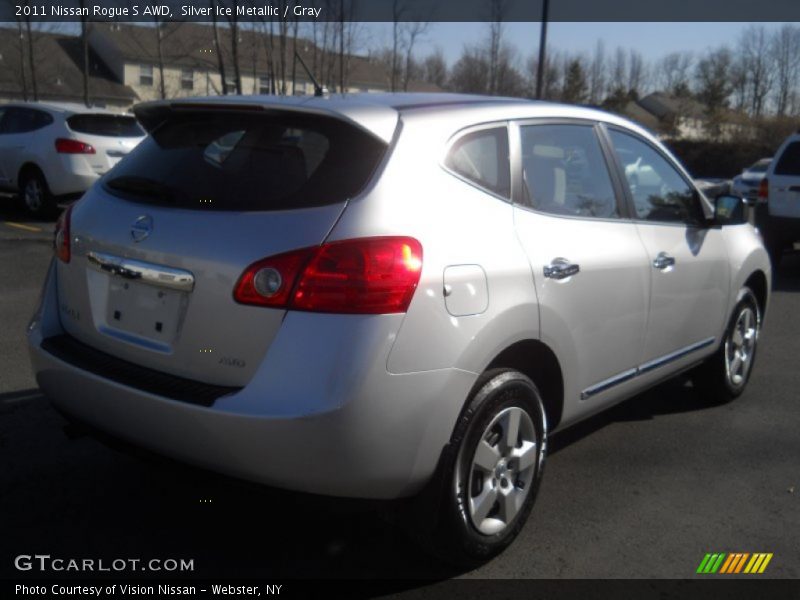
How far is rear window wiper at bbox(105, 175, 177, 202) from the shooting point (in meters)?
3.23

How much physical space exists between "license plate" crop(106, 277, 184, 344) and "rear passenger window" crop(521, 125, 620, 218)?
4.93 ft

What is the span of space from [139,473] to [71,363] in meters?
0.96

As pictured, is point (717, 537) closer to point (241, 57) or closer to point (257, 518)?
point (257, 518)

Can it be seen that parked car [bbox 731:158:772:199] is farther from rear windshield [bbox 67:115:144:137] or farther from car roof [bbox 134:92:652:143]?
car roof [bbox 134:92:652:143]

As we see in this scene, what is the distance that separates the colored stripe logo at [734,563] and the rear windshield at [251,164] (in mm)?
2029

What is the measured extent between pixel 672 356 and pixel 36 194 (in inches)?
432

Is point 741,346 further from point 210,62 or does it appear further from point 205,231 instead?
point 210,62

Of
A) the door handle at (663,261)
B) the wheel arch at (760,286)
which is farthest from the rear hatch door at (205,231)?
the wheel arch at (760,286)

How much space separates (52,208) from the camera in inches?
509

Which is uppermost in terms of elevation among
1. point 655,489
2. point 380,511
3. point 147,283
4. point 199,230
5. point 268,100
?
point 268,100

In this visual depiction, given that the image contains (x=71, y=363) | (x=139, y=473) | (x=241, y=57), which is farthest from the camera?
(x=241, y=57)

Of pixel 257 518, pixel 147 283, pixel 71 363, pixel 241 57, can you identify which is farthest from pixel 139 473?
pixel 241 57

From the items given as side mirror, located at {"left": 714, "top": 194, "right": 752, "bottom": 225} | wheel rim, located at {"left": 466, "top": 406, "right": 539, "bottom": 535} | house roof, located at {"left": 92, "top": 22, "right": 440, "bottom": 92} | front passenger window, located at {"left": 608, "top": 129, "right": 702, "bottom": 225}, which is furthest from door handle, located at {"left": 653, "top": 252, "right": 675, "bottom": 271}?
house roof, located at {"left": 92, "top": 22, "right": 440, "bottom": 92}

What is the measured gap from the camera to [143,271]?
307 centimetres
